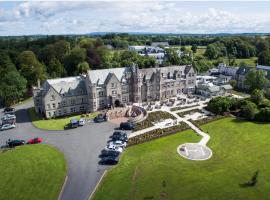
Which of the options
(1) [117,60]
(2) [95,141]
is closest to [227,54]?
(1) [117,60]

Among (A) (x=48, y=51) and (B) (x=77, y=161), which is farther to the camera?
(A) (x=48, y=51)

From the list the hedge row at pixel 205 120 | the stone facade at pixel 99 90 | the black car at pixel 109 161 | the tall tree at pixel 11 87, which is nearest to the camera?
the black car at pixel 109 161

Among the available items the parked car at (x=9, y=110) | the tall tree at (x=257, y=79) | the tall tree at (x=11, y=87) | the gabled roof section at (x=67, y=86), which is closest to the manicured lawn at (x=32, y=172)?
the gabled roof section at (x=67, y=86)

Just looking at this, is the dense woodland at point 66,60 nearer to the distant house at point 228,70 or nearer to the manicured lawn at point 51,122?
the distant house at point 228,70

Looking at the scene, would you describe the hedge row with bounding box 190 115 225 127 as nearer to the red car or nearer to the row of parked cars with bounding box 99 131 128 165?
the row of parked cars with bounding box 99 131 128 165

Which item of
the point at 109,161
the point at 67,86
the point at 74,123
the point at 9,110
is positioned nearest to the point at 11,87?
the point at 9,110

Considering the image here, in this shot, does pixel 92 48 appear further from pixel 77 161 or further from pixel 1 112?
pixel 77 161
